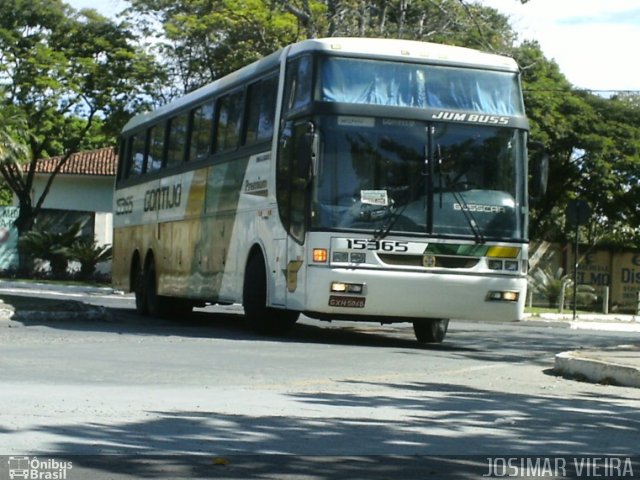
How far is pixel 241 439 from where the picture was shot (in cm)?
845

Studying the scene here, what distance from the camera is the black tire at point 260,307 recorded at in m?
18.5

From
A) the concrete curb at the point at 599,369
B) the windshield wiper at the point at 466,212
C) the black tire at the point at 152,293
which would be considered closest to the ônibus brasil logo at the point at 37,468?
the concrete curb at the point at 599,369

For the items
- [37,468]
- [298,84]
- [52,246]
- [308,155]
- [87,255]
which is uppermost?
[298,84]

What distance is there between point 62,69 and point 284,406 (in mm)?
39292

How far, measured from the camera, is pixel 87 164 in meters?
61.5

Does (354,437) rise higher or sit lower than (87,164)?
lower

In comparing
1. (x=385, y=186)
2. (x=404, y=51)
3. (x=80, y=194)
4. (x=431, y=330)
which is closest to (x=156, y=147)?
(x=431, y=330)

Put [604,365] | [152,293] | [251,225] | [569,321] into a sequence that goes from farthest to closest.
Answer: [569,321] → [152,293] → [251,225] → [604,365]

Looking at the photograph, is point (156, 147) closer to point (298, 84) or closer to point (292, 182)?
point (298, 84)

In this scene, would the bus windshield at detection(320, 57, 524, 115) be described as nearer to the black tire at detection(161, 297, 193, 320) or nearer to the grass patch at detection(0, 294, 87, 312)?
the grass patch at detection(0, 294, 87, 312)

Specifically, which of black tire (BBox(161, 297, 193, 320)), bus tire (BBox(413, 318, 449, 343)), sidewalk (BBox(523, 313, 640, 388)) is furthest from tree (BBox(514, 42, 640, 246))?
sidewalk (BBox(523, 313, 640, 388))

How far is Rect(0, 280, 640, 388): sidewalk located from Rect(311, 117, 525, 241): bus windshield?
230 cm

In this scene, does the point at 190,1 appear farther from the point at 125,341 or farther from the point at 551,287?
the point at 125,341

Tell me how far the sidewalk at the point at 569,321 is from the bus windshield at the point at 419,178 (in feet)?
7.54
